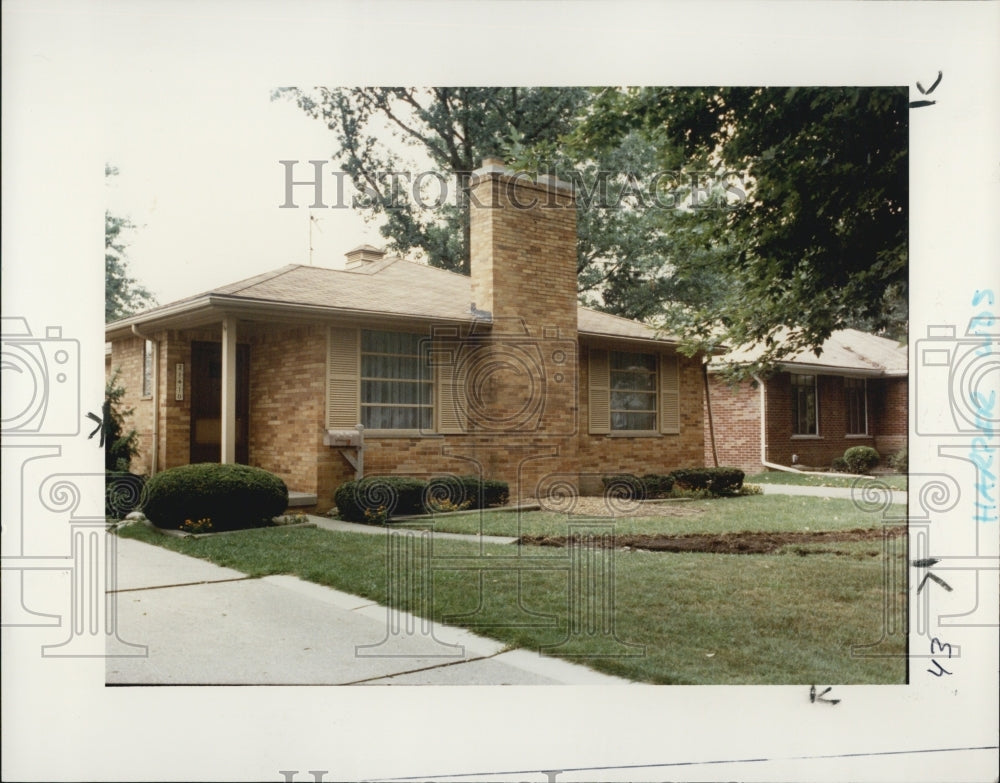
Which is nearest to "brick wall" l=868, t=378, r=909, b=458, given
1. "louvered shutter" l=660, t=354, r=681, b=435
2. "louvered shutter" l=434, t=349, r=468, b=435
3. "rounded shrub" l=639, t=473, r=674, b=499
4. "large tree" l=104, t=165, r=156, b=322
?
"louvered shutter" l=660, t=354, r=681, b=435

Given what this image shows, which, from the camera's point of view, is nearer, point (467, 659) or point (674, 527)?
point (467, 659)

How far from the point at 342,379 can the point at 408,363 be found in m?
0.64

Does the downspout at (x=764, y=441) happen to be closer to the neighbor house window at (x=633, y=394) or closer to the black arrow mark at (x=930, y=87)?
the neighbor house window at (x=633, y=394)

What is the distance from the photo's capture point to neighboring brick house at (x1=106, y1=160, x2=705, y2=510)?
19.4 feet

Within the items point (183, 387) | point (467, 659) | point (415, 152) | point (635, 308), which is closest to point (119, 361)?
point (183, 387)

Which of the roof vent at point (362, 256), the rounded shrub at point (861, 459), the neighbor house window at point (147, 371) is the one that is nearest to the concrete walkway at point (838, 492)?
the rounded shrub at point (861, 459)

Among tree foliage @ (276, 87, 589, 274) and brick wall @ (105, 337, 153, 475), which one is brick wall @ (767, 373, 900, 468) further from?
brick wall @ (105, 337, 153, 475)

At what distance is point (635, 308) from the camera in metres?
7.15

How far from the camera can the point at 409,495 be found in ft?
20.7

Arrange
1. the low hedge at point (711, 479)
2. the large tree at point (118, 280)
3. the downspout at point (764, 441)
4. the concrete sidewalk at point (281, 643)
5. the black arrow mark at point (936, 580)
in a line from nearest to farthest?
the concrete sidewalk at point (281, 643)
the black arrow mark at point (936, 580)
the large tree at point (118, 280)
the low hedge at point (711, 479)
the downspout at point (764, 441)

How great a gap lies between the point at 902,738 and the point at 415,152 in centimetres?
482

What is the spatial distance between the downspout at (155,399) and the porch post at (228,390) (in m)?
0.49

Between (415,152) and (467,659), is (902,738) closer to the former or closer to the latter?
(467,659)

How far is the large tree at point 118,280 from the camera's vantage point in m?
4.88
